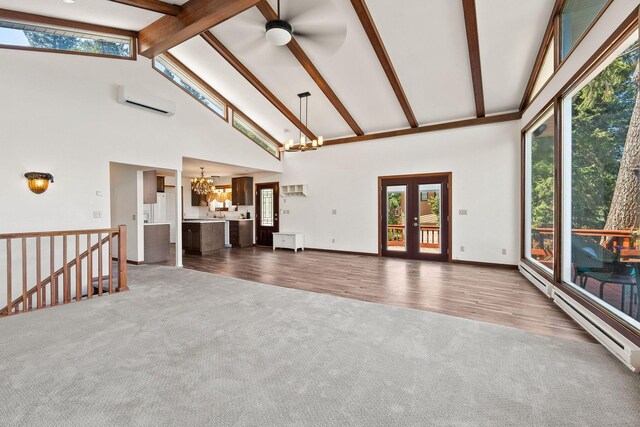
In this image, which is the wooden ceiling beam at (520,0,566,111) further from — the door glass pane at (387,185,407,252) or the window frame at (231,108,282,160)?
the window frame at (231,108,282,160)

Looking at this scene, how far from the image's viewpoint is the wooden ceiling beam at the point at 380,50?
13.7 feet

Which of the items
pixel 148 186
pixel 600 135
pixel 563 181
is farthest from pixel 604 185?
pixel 148 186

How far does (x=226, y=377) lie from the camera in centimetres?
210

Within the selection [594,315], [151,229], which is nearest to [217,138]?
[151,229]

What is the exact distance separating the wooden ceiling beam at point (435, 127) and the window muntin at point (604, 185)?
2.38m

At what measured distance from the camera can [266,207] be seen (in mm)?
9836

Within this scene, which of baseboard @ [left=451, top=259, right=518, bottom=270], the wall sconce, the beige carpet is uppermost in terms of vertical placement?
the wall sconce

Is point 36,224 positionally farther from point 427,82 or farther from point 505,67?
point 505,67

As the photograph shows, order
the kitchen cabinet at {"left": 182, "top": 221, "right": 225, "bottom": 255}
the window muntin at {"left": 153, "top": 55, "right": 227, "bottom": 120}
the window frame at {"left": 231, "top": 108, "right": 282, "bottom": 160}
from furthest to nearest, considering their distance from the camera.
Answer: the kitchen cabinet at {"left": 182, "top": 221, "right": 225, "bottom": 255} < the window frame at {"left": 231, "top": 108, "right": 282, "bottom": 160} < the window muntin at {"left": 153, "top": 55, "right": 227, "bottom": 120}

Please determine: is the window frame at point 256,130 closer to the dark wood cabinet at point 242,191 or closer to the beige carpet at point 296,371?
the dark wood cabinet at point 242,191

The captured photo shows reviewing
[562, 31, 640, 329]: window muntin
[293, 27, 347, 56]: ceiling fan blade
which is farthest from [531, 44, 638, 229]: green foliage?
[293, 27, 347, 56]: ceiling fan blade

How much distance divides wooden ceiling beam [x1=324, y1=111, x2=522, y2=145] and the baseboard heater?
3.57 metres

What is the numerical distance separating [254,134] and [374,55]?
4.28 meters

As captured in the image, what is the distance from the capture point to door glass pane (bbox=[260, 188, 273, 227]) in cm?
974
